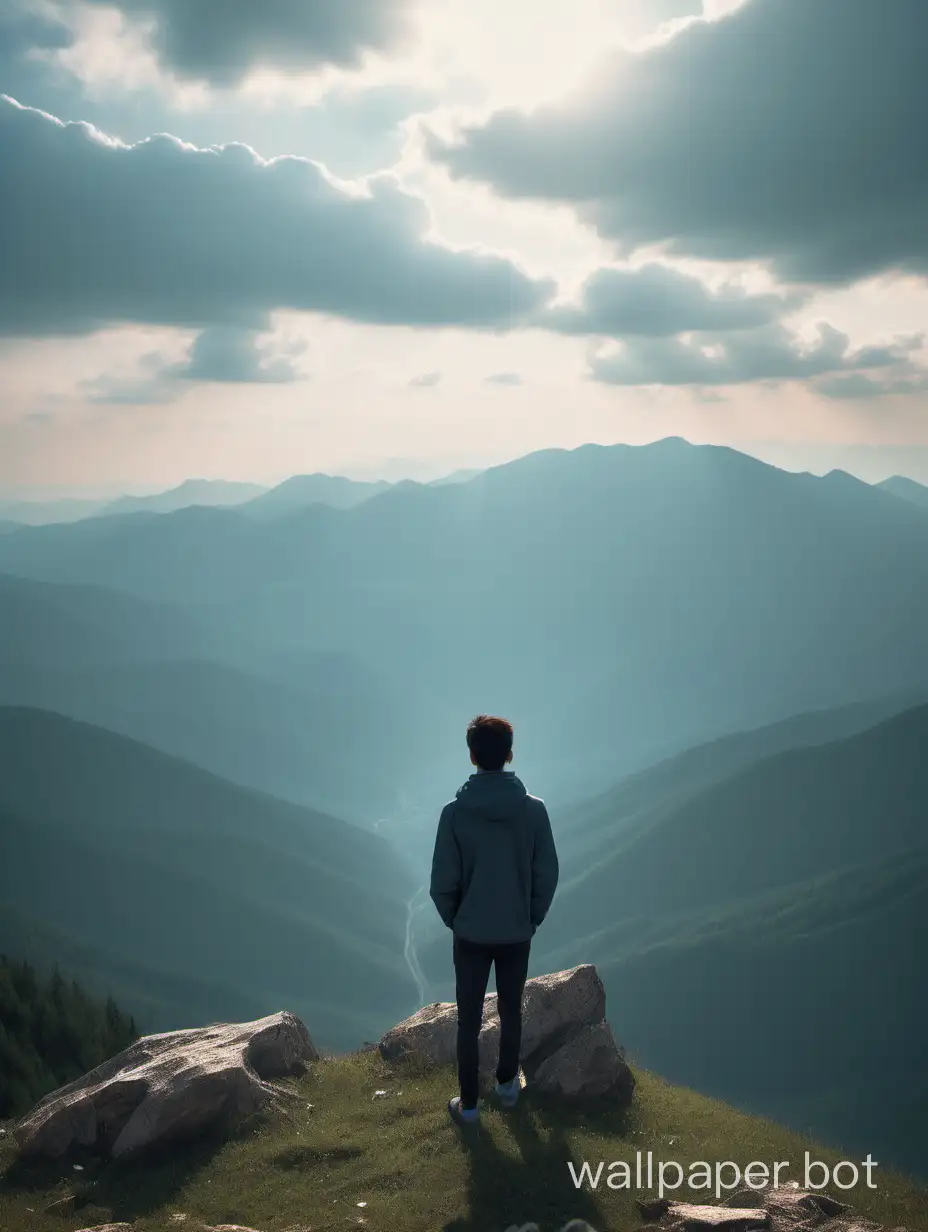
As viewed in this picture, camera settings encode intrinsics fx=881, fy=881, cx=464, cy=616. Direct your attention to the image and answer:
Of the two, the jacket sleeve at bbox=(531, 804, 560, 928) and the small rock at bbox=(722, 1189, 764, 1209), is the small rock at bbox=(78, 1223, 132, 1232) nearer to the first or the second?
the jacket sleeve at bbox=(531, 804, 560, 928)

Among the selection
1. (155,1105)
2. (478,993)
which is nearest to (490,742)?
(478,993)

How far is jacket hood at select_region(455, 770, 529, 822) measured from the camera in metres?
9.28

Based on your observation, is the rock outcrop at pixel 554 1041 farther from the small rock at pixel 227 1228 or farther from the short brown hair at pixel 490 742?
the short brown hair at pixel 490 742

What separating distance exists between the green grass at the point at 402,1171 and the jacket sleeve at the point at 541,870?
2.75 metres

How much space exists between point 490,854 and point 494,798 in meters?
0.63

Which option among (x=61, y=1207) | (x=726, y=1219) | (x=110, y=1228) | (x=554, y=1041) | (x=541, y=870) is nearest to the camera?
(x=726, y=1219)

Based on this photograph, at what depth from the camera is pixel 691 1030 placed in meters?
137

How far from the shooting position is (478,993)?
32.2ft

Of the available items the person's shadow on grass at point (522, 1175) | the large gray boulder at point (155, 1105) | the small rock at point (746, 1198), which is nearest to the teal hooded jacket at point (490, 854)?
the person's shadow on grass at point (522, 1175)

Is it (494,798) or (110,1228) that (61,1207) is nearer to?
(110,1228)

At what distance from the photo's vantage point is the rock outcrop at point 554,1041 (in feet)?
39.3

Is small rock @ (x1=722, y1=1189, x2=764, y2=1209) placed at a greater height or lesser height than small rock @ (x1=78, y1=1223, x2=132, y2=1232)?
lesser

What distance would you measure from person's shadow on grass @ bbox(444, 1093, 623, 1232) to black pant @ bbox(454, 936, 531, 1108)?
53 centimetres

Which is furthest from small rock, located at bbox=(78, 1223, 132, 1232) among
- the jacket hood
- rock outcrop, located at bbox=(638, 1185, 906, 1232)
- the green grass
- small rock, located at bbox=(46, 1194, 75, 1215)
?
the jacket hood
